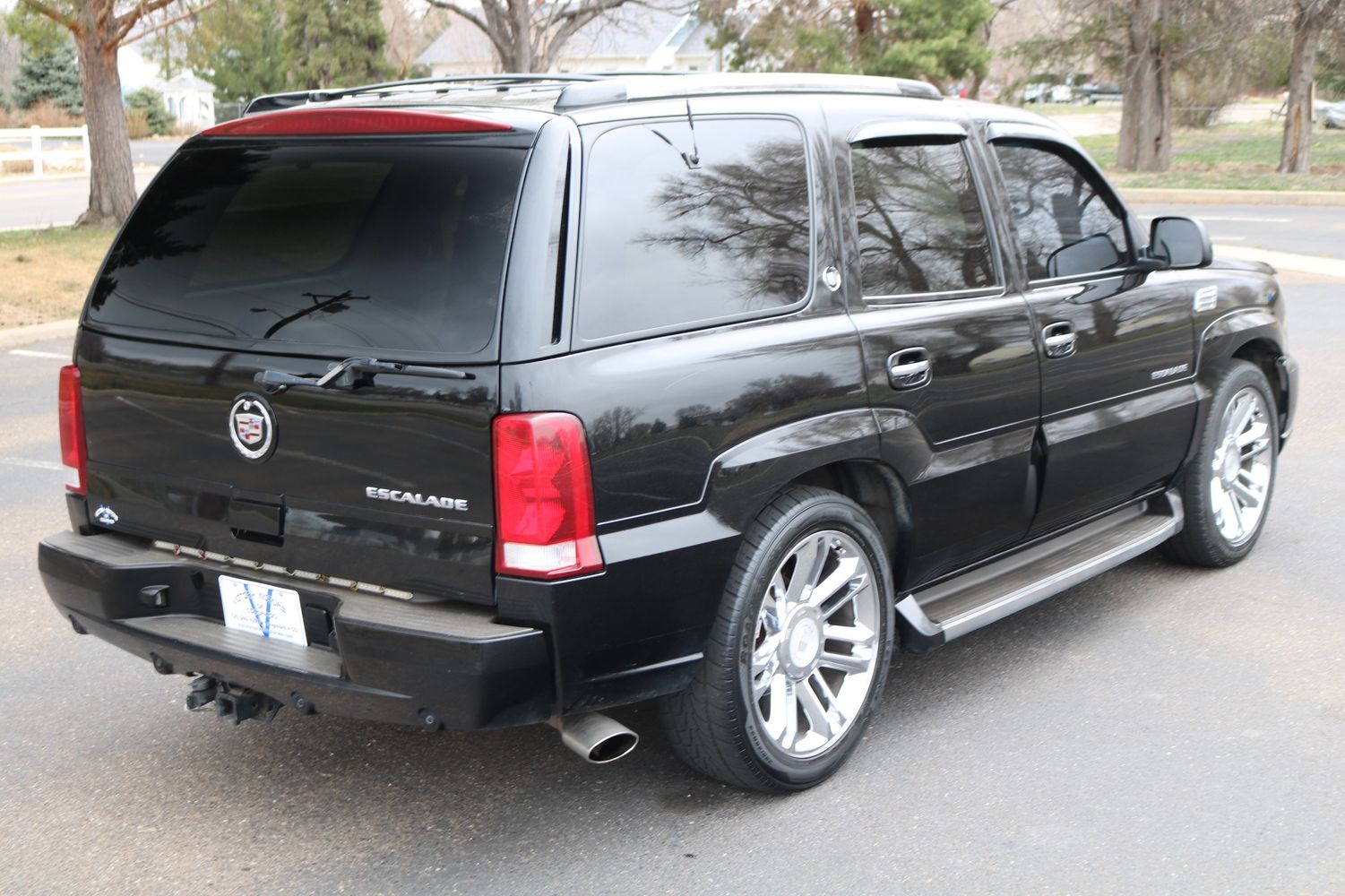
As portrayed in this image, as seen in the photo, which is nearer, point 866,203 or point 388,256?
point 388,256

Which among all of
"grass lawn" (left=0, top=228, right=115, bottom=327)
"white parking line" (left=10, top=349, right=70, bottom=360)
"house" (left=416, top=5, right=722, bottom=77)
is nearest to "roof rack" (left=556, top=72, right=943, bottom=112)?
"grass lawn" (left=0, top=228, right=115, bottom=327)

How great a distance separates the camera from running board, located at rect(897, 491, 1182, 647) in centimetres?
429

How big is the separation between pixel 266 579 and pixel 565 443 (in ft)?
3.02

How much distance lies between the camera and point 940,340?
423 cm

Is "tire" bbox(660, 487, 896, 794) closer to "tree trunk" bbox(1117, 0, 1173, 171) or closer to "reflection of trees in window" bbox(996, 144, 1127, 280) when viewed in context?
"reflection of trees in window" bbox(996, 144, 1127, 280)

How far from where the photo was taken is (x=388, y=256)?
3.46 meters

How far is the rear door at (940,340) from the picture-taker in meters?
4.10

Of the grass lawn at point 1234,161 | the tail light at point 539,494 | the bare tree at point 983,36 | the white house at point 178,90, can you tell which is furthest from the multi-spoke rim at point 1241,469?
the white house at point 178,90

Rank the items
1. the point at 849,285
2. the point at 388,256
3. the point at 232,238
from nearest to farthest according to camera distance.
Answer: the point at 388,256 → the point at 232,238 → the point at 849,285

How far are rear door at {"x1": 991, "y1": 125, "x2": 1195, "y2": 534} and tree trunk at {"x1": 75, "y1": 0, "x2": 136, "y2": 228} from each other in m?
15.6

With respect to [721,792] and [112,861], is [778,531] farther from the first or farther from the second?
[112,861]

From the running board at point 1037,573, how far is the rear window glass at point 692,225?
1111 mm

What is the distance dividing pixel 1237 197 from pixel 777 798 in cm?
2251

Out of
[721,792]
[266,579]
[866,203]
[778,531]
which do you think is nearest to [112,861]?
[266,579]
